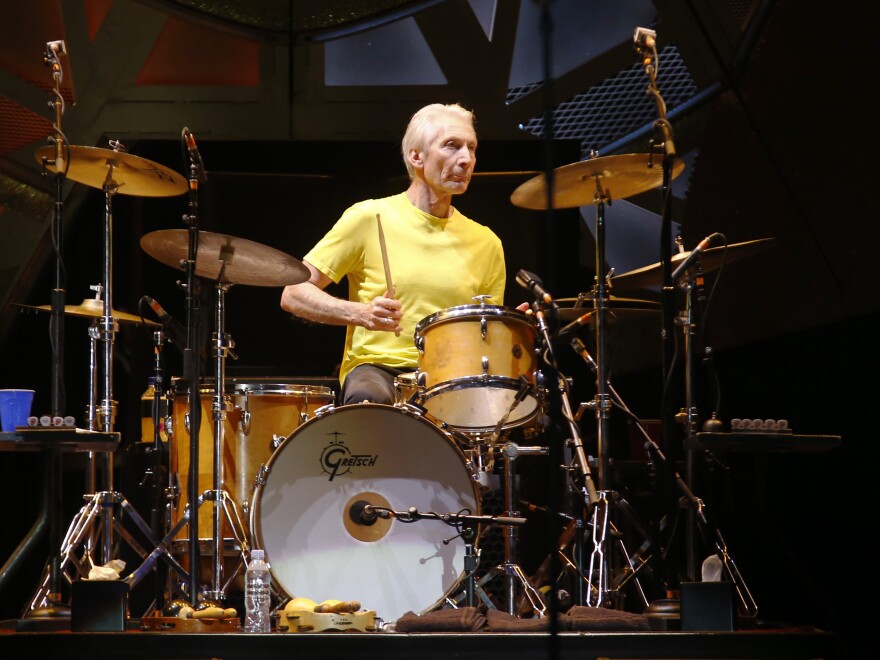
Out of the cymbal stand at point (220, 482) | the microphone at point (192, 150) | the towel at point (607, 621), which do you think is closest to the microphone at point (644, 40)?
the microphone at point (192, 150)

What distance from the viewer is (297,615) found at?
3229 mm

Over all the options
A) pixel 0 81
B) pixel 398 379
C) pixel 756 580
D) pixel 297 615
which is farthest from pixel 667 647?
pixel 0 81

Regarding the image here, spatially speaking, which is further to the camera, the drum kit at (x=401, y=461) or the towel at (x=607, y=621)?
the drum kit at (x=401, y=461)

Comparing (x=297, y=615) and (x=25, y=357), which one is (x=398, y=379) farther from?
(x=25, y=357)

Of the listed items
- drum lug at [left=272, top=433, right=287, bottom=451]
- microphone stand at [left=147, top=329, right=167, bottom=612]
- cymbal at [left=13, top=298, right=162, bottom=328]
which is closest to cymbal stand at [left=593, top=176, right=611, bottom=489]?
drum lug at [left=272, top=433, right=287, bottom=451]

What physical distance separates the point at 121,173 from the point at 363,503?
1.71m

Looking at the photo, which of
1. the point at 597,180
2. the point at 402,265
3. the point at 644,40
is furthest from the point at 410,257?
the point at 644,40

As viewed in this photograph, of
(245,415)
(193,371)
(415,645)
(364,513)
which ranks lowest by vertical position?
(415,645)

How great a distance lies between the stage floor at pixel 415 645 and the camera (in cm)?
292

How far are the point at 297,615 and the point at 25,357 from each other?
2.66m

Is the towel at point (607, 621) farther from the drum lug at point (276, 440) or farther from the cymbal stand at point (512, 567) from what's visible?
the drum lug at point (276, 440)

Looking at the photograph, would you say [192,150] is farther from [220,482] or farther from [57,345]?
[220,482]

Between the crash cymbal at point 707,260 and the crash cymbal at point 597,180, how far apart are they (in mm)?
332

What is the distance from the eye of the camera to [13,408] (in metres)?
3.44
